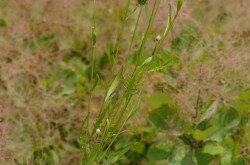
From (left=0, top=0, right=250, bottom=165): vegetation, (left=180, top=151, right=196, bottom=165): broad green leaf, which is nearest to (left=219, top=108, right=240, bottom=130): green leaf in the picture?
(left=0, top=0, right=250, bottom=165): vegetation

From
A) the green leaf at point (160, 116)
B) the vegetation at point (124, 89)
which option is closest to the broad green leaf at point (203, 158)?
A: the vegetation at point (124, 89)

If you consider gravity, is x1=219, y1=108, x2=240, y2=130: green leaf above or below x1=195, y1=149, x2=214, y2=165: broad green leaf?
above

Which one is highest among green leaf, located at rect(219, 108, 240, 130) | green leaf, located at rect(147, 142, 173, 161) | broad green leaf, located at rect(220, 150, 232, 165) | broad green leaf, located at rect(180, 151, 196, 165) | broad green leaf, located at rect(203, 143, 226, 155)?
green leaf, located at rect(219, 108, 240, 130)

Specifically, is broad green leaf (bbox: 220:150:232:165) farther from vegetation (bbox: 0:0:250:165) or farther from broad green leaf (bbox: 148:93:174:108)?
broad green leaf (bbox: 148:93:174:108)

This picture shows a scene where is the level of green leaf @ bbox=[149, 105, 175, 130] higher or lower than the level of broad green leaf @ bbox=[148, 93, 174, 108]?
lower

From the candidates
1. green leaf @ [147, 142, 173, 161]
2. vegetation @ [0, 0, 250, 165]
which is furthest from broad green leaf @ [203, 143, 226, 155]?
green leaf @ [147, 142, 173, 161]

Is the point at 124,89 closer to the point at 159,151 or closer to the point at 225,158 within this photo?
the point at 159,151

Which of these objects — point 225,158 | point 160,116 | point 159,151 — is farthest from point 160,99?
point 225,158

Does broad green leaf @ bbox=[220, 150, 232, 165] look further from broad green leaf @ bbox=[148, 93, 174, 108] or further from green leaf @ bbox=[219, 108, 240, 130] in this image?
broad green leaf @ bbox=[148, 93, 174, 108]
